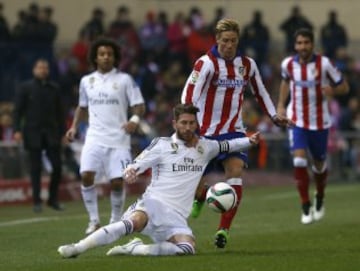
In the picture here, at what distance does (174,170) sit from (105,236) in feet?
4.01

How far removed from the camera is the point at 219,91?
556 inches

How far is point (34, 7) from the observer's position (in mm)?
28922

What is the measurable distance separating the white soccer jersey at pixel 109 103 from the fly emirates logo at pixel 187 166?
11.5 feet

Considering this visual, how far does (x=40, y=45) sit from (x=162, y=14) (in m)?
4.84

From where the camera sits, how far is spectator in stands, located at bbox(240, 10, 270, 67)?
1313 inches

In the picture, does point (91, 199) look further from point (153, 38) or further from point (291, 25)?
point (291, 25)

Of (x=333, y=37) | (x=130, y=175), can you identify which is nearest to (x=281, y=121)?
(x=130, y=175)

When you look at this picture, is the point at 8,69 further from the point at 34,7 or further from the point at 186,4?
the point at 186,4

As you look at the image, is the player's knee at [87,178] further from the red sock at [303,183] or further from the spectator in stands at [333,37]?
the spectator in stands at [333,37]

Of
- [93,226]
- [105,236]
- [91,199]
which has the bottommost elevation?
[93,226]

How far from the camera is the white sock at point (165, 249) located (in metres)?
12.5

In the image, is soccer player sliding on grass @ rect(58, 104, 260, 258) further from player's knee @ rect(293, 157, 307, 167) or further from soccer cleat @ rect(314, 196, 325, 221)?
soccer cleat @ rect(314, 196, 325, 221)

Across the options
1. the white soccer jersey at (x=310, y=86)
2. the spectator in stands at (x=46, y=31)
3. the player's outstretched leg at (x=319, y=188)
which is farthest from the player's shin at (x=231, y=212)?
the spectator in stands at (x=46, y=31)

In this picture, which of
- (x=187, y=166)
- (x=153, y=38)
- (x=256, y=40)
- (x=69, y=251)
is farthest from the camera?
(x=256, y=40)
